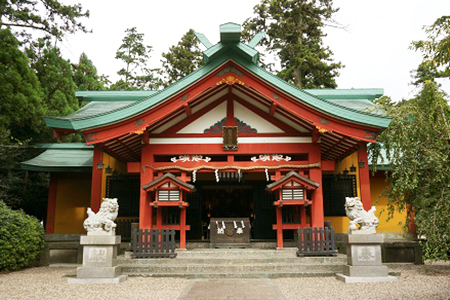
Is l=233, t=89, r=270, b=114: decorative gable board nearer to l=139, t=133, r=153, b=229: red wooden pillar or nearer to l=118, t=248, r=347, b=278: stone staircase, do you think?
l=139, t=133, r=153, b=229: red wooden pillar

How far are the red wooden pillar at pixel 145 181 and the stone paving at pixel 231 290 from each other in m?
2.68

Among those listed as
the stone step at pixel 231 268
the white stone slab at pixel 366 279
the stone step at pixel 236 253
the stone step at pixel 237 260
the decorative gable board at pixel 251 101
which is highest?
the decorative gable board at pixel 251 101

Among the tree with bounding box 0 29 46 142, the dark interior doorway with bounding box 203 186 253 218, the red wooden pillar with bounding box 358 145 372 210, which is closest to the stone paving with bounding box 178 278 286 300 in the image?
the red wooden pillar with bounding box 358 145 372 210

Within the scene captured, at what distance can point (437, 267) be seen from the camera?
9930 mm

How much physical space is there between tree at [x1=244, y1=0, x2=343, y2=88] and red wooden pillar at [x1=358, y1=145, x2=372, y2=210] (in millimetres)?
15484

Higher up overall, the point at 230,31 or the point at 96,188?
the point at 230,31

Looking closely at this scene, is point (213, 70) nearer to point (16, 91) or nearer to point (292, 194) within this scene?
point (292, 194)

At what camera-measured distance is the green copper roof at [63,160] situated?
13.0 metres

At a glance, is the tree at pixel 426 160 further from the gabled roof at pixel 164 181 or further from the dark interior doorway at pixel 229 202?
the dark interior doorway at pixel 229 202

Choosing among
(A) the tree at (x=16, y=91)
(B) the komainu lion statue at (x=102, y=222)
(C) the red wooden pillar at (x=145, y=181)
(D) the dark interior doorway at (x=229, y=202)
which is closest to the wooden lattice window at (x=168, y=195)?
(C) the red wooden pillar at (x=145, y=181)

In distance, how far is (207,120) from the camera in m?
11.0

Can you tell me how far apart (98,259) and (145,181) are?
2767 millimetres

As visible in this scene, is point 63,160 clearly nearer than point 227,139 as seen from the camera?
No

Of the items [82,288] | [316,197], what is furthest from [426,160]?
[82,288]
